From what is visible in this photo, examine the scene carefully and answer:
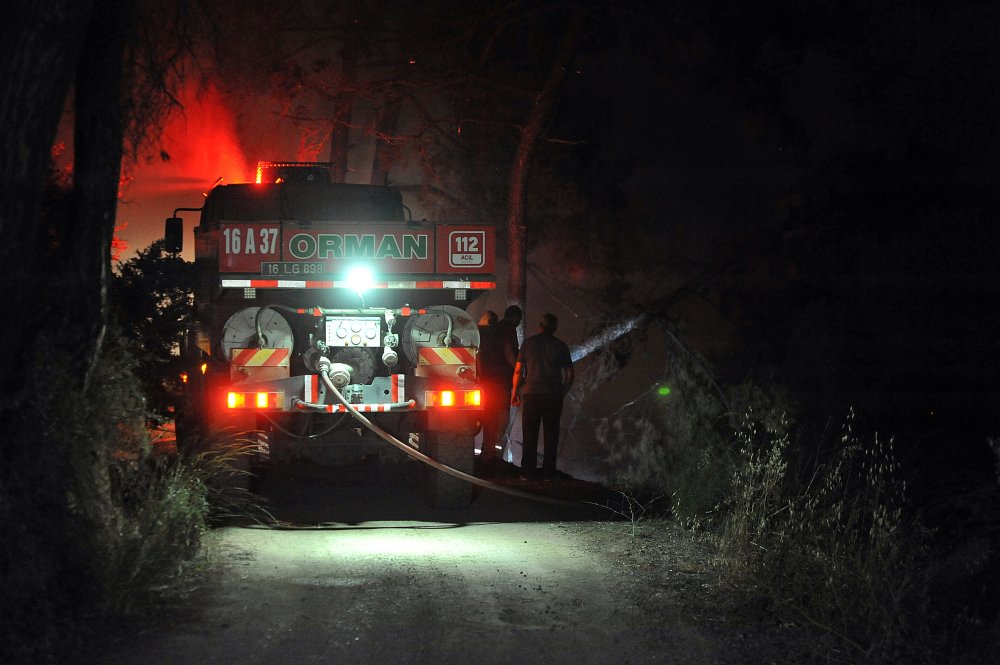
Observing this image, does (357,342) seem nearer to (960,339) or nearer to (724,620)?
(724,620)

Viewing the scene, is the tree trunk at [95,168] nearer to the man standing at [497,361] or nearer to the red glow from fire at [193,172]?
the man standing at [497,361]

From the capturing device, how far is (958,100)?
1310 centimetres

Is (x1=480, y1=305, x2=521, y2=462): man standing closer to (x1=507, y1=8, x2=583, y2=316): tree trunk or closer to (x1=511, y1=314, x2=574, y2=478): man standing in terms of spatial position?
(x1=511, y1=314, x2=574, y2=478): man standing

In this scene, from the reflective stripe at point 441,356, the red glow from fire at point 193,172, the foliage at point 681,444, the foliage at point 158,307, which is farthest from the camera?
the red glow from fire at point 193,172

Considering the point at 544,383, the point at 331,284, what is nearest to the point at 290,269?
the point at 331,284

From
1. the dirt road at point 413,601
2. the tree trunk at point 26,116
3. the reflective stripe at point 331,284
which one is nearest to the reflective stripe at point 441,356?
the reflective stripe at point 331,284

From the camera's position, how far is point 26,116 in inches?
219

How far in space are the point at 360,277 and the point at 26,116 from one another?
15.1 ft

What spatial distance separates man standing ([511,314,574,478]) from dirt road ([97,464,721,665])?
9.70 feet

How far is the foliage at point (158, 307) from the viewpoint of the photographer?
1263 cm

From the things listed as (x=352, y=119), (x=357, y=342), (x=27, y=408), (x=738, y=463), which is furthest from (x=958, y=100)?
(x=352, y=119)

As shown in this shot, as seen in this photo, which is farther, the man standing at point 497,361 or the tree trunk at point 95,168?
the man standing at point 497,361

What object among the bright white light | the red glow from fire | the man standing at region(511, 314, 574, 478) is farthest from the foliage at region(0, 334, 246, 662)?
the red glow from fire

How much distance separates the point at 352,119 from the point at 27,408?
17.8 metres
